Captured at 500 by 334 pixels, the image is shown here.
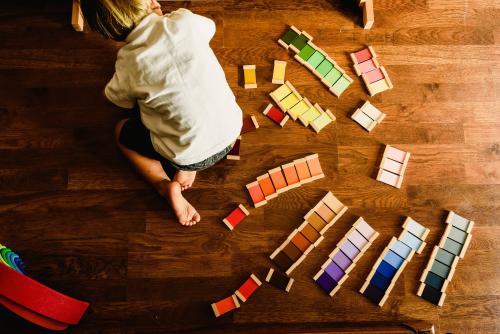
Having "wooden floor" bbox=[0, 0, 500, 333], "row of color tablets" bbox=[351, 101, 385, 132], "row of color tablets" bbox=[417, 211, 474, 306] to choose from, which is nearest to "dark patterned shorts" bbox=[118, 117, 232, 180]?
"wooden floor" bbox=[0, 0, 500, 333]

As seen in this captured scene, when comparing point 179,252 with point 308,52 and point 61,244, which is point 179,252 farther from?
point 308,52

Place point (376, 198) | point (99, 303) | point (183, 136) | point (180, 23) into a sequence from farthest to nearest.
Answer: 1. point (376, 198)
2. point (99, 303)
3. point (183, 136)
4. point (180, 23)

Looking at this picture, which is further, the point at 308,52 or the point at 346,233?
the point at 308,52

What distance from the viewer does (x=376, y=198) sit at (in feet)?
4.98

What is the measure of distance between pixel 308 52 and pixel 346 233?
2.32 feet

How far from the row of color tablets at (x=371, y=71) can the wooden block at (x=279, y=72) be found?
11.0 inches

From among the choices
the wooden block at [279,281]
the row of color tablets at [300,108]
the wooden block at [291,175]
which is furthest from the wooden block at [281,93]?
the wooden block at [279,281]

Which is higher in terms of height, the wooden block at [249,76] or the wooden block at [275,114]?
the wooden block at [249,76]

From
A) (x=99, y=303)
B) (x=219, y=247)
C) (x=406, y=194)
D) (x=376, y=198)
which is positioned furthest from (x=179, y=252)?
(x=406, y=194)

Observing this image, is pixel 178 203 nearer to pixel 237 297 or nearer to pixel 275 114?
pixel 237 297

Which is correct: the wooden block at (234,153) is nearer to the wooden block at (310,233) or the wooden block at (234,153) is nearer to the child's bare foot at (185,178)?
the child's bare foot at (185,178)

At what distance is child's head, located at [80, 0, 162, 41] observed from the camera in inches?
34.9

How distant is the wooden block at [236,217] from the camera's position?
1458 millimetres

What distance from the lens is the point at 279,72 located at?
1.57m
